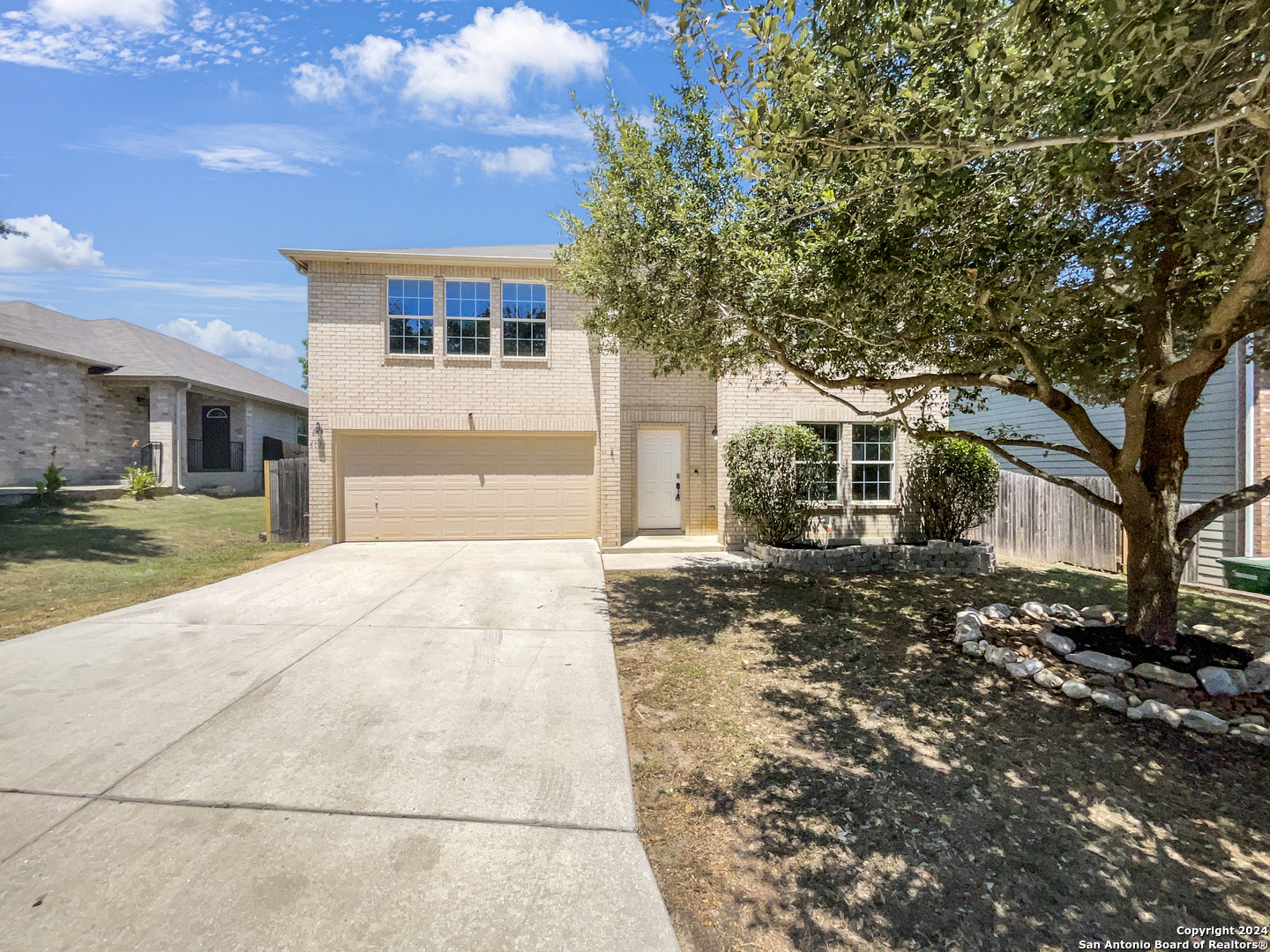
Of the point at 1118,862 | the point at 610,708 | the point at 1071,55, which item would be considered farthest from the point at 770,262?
the point at 1118,862

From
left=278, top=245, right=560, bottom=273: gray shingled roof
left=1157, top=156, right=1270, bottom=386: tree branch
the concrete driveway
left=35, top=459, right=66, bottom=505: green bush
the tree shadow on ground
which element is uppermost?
left=278, top=245, right=560, bottom=273: gray shingled roof

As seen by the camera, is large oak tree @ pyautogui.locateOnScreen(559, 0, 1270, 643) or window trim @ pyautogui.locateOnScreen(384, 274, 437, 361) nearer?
large oak tree @ pyautogui.locateOnScreen(559, 0, 1270, 643)

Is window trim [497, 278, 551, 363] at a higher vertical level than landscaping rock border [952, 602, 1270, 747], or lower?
higher

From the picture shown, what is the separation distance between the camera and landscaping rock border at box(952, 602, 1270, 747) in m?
4.18

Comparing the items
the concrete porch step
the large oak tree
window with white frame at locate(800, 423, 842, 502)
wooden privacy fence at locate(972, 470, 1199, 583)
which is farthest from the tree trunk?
the concrete porch step

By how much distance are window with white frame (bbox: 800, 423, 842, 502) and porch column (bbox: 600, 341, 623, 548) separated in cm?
370

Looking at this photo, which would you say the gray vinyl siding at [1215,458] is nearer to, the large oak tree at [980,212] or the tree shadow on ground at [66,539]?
the large oak tree at [980,212]

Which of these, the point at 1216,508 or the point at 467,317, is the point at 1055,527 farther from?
the point at 467,317

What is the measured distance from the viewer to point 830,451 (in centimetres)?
1169

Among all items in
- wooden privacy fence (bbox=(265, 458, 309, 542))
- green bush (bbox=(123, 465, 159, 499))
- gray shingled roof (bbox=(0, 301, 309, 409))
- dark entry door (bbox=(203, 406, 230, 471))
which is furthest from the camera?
dark entry door (bbox=(203, 406, 230, 471))

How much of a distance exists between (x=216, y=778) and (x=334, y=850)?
3.76 ft

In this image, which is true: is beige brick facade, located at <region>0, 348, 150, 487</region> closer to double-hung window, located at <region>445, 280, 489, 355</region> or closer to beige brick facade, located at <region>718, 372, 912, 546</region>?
double-hung window, located at <region>445, 280, 489, 355</region>

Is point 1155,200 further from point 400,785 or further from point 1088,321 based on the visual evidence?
point 400,785

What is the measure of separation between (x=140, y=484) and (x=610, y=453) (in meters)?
12.6
